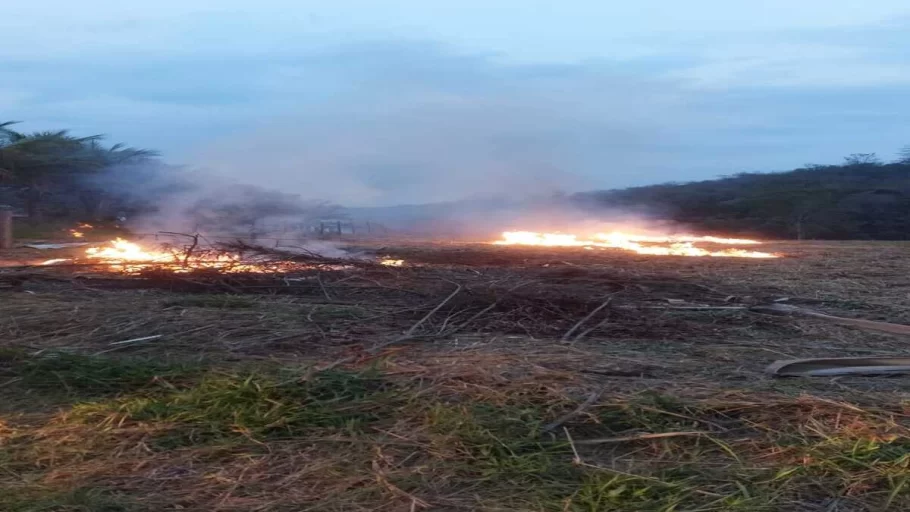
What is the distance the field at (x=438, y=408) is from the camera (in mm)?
3748

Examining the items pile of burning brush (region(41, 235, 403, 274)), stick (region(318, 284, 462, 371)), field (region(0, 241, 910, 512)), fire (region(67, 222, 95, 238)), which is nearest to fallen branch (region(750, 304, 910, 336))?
field (region(0, 241, 910, 512))

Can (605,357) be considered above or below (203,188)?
below

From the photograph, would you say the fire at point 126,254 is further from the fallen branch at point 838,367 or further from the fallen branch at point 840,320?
the fallen branch at point 838,367

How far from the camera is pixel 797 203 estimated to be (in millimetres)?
41406

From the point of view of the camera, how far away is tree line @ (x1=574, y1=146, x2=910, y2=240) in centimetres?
3847

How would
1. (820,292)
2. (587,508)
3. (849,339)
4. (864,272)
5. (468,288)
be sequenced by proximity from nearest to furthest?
(587,508) < (849,339) < (468,288) < (820,292) < (864,272)

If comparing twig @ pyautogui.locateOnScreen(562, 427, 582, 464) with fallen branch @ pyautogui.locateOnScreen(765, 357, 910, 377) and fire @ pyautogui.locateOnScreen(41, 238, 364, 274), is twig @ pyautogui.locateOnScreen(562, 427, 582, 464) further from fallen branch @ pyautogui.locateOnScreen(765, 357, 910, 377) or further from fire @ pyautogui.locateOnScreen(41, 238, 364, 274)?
fire @ pyautogui.locateOnScreen(41, 238, 364, 274)

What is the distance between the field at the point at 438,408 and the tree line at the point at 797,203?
30.2 metres

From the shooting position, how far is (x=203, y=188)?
21.0 metres

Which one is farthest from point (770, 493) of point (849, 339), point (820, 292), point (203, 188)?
point (203, 188)

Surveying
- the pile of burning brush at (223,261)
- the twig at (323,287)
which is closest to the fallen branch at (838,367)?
the twig at (323,287)

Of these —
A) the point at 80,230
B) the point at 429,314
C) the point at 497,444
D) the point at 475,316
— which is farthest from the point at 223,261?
the point at 80,230

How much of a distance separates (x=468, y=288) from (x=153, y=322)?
3.33 m

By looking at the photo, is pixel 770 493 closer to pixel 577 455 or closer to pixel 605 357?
pixel 577 455
